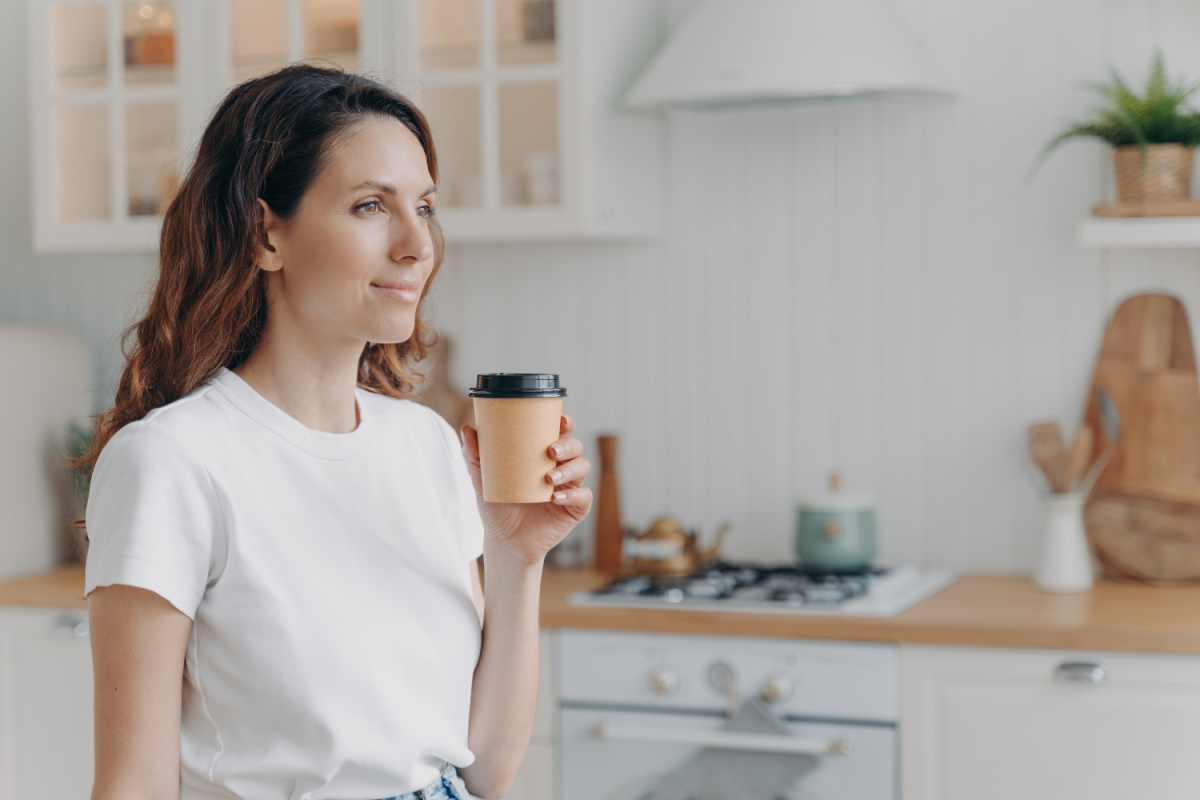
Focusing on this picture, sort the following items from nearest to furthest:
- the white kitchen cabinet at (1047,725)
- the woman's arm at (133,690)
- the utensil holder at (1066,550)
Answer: the woman's arm at (133,690), the white kitchen cabinet at (1047,725), the utensil holder at (1066,550)

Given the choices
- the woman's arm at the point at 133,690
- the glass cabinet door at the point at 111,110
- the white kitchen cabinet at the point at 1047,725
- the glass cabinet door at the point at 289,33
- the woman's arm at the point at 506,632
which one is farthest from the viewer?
the glass cabinet door at the point at 111,110

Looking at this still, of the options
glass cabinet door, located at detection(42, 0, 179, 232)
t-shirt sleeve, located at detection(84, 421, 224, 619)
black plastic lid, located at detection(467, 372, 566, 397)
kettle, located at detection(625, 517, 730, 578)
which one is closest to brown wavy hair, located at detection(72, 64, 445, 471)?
t-shirt sleeve, located at detection(84, 421, 224, 619)

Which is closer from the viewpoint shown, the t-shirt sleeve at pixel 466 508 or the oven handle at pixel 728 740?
the t-shirt sleeve at pixel 466 508

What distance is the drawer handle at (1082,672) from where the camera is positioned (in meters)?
2.09

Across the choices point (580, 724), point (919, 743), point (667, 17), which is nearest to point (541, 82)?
point (667, 17)

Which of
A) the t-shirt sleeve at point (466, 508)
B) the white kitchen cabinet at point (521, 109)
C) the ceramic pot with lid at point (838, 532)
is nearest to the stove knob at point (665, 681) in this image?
the ceramic pot with lid at point (838, 532)

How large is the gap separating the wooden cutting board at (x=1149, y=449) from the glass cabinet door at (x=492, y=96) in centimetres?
117

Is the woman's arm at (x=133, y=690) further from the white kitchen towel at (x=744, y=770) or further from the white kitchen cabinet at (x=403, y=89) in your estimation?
the white kitchen cabinet at (x=403, y=89)

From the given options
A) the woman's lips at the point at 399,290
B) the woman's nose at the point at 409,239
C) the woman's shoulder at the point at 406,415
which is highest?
the woman's nose at the point at 409,239

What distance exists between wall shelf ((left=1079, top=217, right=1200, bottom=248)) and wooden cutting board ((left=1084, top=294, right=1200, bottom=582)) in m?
0.22

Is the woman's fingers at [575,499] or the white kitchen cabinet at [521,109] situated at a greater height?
the white kitchen cabinet at [521,109]

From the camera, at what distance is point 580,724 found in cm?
234

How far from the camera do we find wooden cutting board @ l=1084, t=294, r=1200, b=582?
251 cm

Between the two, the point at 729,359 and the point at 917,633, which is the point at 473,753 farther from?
the point at 729,359
